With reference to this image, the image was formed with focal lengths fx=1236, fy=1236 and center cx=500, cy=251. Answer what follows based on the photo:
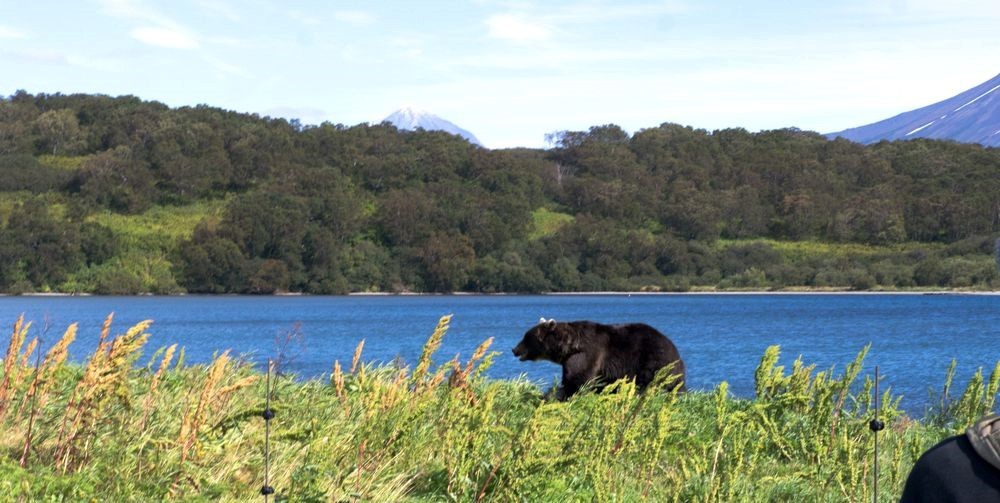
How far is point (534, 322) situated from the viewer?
260 feet

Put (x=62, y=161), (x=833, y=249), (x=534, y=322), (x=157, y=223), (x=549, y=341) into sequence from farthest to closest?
(x=62, y=161)
(x=833, y=249)
(x=157, y=223)
(x=534, y=322)
(x=549, y=341)

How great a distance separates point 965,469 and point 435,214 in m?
135

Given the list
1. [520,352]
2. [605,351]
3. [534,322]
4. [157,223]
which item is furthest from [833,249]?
[605,351]

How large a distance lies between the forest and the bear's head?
110720 millimetres

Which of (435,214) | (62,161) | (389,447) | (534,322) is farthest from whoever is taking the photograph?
(62,161)

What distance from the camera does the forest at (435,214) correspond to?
12544 centimetres

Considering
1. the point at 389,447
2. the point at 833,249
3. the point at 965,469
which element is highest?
the point at 965,469

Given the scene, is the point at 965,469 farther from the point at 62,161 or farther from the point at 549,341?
the point at 62,161

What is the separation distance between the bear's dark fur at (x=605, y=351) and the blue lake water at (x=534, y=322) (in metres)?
2.15

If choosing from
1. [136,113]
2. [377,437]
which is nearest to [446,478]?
[377,437]

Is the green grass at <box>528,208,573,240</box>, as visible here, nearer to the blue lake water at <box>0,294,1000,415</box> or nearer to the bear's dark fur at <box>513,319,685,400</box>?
the blue lake water at <box>0,294,1000,415</box>

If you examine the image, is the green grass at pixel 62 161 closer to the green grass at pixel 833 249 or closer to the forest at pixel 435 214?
the forest at pixel 435 214

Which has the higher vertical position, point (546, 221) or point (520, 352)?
point (546, 221)

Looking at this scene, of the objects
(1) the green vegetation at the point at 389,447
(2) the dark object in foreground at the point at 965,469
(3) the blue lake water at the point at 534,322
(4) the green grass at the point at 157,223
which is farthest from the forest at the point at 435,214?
(2) the dark object in foreground at the point at 965,469
